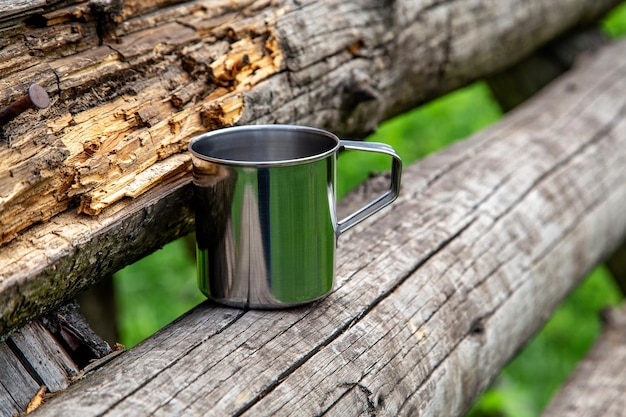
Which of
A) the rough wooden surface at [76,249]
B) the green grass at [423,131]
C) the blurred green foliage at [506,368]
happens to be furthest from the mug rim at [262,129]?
the green grass at [423,131]

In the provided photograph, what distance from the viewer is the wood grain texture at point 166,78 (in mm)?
1289

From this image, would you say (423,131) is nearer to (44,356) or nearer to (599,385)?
(599,385)

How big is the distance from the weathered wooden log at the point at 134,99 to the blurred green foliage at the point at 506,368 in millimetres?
1157

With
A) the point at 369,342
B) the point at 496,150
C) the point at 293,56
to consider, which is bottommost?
the point at 496,150

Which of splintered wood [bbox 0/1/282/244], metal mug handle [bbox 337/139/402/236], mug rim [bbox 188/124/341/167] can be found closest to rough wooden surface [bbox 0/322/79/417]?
splintered wood [bbox 0/1/282/244]

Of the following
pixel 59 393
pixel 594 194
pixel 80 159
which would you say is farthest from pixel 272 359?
pixel 594 194

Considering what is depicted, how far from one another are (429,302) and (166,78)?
0.68 metres

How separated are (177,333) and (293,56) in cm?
71

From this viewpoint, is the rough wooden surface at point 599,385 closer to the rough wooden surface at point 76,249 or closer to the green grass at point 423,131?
the rough wooden surface at point 76,249

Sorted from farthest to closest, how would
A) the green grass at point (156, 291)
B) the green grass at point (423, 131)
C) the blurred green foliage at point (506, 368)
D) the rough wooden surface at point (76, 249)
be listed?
the green grass at point (423, 131)
the green grass at point (156, 291)
the blurred green foliage at point (506, 368)
the rough wooden surface at point (76, 249)

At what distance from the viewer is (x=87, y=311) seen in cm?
225

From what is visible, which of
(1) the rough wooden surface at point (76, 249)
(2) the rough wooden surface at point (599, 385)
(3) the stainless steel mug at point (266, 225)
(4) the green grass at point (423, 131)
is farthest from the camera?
(4) the green grass at point (423, 131)

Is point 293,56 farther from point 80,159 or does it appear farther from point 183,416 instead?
point 183,416

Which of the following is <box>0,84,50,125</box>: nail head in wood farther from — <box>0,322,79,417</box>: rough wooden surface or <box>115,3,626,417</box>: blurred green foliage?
<box>115,3,626,417</box>: blurred green foliage
